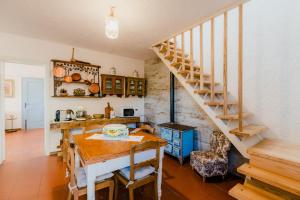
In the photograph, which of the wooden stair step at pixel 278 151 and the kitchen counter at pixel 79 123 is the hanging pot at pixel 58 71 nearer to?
the kitchen counter at pixel 79 123

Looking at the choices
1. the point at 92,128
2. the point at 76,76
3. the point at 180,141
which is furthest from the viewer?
the point at 76,76

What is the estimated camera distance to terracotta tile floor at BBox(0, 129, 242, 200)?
2143 mm

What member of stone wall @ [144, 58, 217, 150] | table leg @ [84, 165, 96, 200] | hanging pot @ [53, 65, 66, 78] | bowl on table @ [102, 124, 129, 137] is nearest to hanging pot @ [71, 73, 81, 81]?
hanging pot @ [53, 65, 66, 78]

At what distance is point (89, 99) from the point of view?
4043 mm

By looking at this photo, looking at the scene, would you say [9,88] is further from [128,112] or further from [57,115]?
[128,112]

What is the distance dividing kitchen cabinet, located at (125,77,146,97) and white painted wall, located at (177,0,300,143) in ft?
8.69

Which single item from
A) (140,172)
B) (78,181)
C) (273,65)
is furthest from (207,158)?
(78,181)

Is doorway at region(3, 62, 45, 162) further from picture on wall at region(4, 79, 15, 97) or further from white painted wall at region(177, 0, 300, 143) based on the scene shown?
white painted wall at region(177, 0, 300, 143)

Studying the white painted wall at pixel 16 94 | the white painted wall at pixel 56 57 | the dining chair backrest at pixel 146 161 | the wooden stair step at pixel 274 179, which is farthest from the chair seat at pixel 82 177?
the white painted wall at pixel 16 94

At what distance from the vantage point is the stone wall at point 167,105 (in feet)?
11.1

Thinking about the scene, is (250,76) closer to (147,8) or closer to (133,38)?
(147,8)

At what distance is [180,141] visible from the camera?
3.20m

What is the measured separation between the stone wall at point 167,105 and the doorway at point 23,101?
3.88m

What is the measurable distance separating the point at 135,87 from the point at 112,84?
717 mm
